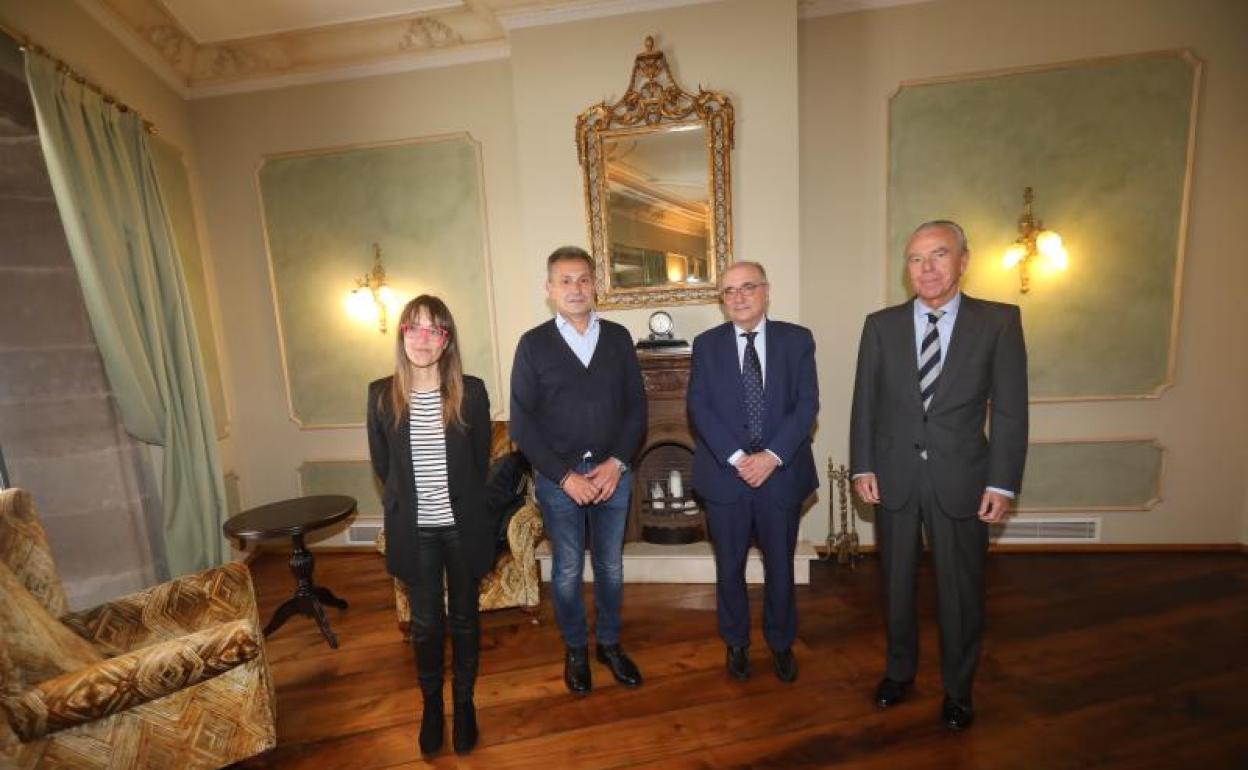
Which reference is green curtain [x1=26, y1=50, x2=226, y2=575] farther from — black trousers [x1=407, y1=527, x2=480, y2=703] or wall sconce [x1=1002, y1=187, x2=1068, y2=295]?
wall sconce [x1=1002, y1=187, x2=1068, y2=295]

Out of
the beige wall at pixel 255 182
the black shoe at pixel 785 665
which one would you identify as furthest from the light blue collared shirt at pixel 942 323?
the beige wall at pixel 255 182

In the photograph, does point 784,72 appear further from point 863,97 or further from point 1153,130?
point 1153,130

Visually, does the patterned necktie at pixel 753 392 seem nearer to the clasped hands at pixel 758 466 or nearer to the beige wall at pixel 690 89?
the clasped hands at pixel 758 466

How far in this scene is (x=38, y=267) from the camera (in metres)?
2.52

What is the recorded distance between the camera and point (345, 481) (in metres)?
3.84

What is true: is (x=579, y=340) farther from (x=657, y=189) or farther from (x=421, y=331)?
(x=657, y=189)

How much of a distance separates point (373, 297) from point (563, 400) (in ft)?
7.28

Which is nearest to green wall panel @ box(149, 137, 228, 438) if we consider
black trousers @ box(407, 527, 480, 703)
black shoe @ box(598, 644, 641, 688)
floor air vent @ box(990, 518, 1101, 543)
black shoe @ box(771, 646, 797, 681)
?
black trousers @ box(407, 527, 480, 703)

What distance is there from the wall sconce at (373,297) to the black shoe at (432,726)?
2.54 m

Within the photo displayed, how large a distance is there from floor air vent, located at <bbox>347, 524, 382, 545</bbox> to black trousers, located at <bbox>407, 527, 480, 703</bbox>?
225 centimetres

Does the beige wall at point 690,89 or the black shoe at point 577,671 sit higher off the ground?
the beige wall at point 690,89

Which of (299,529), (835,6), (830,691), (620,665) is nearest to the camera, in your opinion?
(830,691)

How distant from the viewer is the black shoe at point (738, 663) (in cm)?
218

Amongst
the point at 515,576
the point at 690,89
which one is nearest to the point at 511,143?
the point at 690,89
